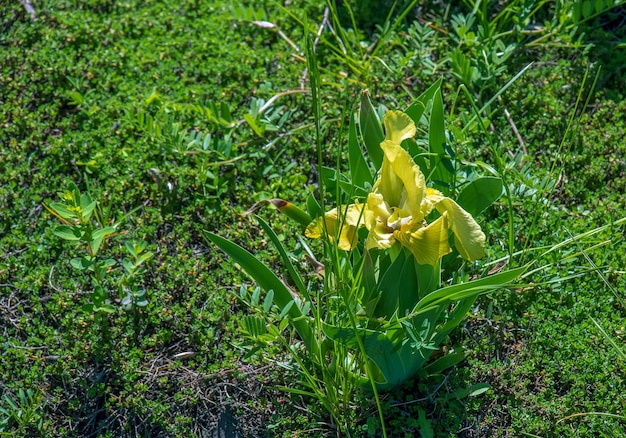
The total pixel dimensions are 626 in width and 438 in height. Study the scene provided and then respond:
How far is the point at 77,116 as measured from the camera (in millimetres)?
3027

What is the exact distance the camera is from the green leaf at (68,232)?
2.34 m

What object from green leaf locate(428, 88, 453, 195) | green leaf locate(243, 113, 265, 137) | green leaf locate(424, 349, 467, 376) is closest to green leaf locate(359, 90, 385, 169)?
green leaf locate(428, 88, 453, 195)

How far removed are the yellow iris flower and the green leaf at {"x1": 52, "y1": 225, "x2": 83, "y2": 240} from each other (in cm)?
98

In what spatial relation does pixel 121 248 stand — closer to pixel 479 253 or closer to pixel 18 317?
pixel 18 317

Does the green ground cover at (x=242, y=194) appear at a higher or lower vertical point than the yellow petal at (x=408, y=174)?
lower

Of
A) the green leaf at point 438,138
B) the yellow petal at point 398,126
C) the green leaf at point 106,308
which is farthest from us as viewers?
the green leaf at point 106,308

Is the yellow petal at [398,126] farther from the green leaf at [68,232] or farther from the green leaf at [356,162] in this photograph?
the green leaf at [68,232]

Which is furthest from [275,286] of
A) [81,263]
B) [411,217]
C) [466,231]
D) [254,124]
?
[254,124]

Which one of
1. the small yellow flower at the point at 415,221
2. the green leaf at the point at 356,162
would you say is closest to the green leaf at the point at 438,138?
the green leaf at the point at 356,162

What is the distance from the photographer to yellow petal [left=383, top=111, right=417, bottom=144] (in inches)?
74.1

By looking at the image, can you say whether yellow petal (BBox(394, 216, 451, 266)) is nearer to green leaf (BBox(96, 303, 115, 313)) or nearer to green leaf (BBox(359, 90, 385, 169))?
green leaf (BBox(359, 90, 385, 169))

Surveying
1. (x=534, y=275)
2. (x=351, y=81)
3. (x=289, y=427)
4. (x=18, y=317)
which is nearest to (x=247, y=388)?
(x=289, y=427)

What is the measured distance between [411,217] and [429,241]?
0.08 m

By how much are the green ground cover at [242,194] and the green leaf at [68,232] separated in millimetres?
66
